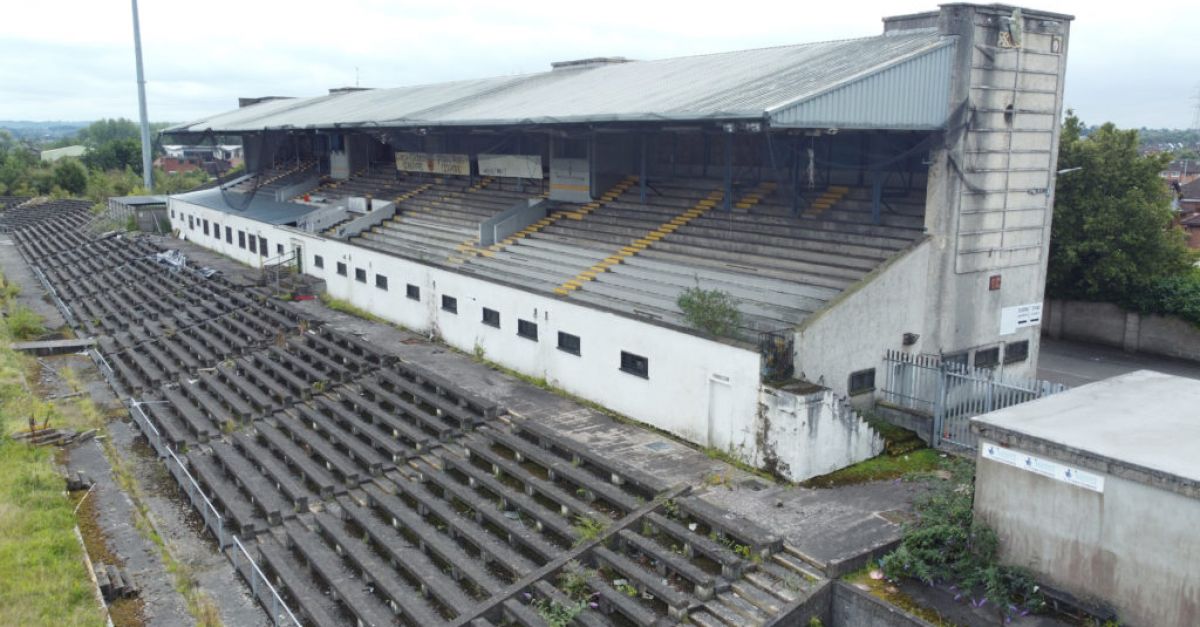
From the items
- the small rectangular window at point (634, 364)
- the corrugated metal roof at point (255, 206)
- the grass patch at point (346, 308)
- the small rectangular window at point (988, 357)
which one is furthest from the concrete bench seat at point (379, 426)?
the corrugated metal roof at point (255, 206)

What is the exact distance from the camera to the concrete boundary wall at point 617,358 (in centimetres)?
1522

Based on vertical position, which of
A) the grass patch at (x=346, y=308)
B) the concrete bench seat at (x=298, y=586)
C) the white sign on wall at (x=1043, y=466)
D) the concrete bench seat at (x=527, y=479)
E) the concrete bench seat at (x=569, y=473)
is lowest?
the concrete bench seat at (x=298, y=586)

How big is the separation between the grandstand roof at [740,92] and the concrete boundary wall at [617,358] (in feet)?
14.0

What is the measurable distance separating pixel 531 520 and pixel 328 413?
7815mm

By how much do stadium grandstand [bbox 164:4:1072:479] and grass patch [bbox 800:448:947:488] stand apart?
0.20m

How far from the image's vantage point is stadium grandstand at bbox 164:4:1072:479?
16156 mm

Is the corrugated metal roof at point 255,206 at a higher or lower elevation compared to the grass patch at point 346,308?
higher

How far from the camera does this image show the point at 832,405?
15.0m

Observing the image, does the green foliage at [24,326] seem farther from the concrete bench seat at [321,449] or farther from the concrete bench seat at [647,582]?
the concrete bench seat at [647,582]

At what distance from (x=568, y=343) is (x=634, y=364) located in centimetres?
226

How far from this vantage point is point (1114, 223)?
2744cm

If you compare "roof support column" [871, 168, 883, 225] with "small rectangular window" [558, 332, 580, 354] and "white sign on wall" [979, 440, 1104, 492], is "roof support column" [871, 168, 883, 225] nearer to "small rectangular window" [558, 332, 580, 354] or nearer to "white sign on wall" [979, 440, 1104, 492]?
"small rectangular window" [558, 332, 580, 354]

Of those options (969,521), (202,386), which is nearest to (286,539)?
(202,386)

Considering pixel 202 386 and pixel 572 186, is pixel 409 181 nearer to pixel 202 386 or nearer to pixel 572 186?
pixel 572 186
